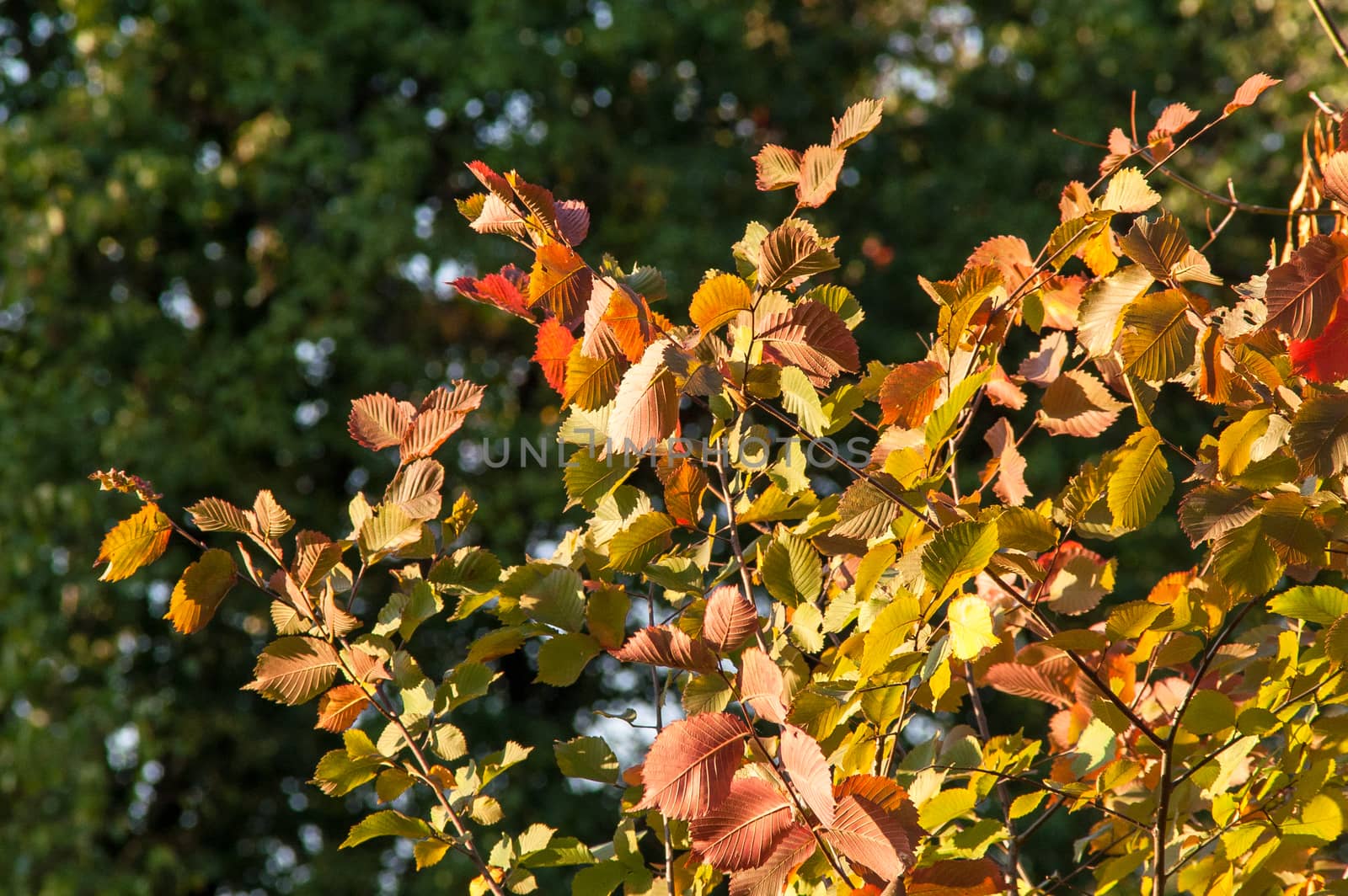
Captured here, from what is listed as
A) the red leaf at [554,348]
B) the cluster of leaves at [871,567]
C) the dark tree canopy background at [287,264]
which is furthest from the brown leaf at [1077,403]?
the dark tree canopy background at [287,264]

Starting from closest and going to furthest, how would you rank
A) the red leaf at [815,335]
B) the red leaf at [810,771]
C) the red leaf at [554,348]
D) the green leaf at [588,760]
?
the red leaf at [810,771] → the red leaf at [815,335] → the red leaf at [554,348] → the green leaf at [588,760]

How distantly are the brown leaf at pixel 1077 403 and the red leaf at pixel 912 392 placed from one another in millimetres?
142

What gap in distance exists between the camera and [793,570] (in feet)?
2.78

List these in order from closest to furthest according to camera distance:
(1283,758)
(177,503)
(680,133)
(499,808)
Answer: (1283,758)
(499,808)
(177,503)
(680,133)

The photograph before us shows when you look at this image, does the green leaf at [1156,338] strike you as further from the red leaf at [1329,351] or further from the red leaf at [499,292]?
the red leaf at [499,292]

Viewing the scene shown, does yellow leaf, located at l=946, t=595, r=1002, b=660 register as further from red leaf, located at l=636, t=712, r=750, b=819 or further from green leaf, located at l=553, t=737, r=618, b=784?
green leaf, located at l=553, t=737, r=618, b=784

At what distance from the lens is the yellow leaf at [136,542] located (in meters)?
0.85

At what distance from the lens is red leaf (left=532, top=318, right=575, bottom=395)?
86cm

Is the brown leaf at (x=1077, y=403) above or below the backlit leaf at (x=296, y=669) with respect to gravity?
above

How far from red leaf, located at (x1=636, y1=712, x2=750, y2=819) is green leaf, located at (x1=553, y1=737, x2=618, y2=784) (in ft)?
1.01

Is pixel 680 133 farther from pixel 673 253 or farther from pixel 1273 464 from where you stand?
pixel 1273 464

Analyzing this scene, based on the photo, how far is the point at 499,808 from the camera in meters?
1.01

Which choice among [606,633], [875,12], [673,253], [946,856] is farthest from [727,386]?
[875,12]

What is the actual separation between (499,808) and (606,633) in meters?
0.22
